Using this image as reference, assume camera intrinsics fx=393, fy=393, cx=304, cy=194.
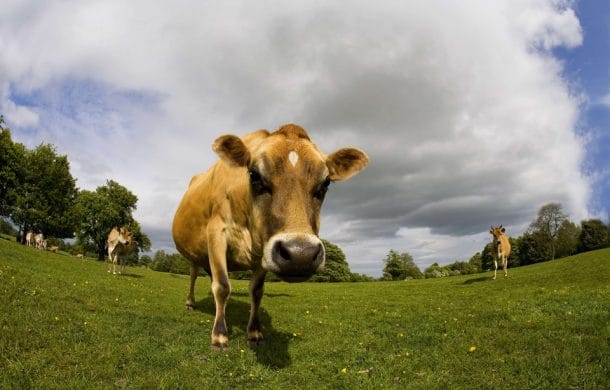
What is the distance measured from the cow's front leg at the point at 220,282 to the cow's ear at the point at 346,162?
2692 millimetres

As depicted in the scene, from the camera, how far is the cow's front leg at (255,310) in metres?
8.32

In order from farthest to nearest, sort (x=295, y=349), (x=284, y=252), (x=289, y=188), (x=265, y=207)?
(x=295, y=349), (x=265, y=207), (x=289, y=188), (x=284, y=252)

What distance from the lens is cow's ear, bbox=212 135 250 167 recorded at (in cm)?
649

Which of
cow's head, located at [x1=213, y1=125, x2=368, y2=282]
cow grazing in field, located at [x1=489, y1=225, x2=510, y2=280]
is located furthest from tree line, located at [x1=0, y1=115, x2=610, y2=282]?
cow's head, located at [x1=213, y1=125, x2=368, y2=282]

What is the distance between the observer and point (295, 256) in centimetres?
495

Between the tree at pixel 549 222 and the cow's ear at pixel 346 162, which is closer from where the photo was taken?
the cow's ear at pixel 346 162

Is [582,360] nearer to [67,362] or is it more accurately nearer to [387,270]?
[67,362]

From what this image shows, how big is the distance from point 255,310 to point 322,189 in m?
3.73

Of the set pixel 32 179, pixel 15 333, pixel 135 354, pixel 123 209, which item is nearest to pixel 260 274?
pixel 135 354

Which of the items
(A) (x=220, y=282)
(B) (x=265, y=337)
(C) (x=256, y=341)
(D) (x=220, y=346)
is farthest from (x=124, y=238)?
(D) (x=220, y=346)

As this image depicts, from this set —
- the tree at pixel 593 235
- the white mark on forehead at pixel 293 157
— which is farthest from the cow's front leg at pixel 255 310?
the tree at pixel 593 235

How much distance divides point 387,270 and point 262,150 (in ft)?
252

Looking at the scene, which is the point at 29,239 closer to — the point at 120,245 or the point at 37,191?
the point at 37,191

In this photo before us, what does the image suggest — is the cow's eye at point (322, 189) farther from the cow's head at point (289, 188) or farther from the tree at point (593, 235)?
the tree at point (593, 235)
